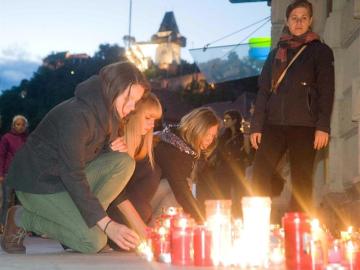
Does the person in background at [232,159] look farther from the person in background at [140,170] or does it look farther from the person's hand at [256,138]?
the person in background at [140,170]

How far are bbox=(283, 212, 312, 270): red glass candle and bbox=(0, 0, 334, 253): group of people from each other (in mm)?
934

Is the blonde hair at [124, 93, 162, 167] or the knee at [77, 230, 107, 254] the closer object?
the knee at [77, 230, 107, 254]

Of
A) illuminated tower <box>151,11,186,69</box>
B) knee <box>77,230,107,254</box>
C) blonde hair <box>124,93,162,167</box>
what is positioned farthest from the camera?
illuminated tower <box>151,11,186,69</box>

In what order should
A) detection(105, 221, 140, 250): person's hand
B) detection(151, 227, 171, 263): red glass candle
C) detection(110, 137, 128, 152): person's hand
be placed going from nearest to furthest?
detection(105, 221, 140, 250): person's hand < detection(151, 227, 171, 263): red glass candle < detection(110, 137, 128, 152): person's hand

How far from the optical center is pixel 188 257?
12.3 ft

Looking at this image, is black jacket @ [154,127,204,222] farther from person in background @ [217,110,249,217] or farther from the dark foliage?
the dark foliage

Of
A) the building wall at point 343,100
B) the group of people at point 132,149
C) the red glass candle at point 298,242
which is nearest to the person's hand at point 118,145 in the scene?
the group of people at point 132,149

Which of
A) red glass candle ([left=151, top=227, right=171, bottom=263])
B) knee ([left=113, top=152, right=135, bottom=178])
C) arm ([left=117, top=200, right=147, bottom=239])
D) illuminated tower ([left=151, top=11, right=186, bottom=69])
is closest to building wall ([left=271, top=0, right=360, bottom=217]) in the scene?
arm ([left=117, top=200, right=147, bottom=239])

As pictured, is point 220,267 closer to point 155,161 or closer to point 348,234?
point 348,234

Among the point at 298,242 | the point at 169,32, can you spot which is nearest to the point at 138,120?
the point at 298,242

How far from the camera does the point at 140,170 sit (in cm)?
535

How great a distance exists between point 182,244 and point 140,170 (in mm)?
1699

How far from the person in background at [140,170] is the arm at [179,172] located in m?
0.10

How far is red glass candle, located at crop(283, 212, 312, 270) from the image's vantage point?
317 centimetres
